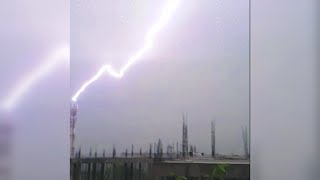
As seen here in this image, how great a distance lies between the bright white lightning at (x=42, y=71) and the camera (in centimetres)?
158

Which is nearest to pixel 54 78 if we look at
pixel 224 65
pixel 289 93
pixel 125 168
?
pixel 125 168

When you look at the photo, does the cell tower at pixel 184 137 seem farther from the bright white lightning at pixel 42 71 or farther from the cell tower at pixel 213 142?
the bright white lightning at pixel 42 71

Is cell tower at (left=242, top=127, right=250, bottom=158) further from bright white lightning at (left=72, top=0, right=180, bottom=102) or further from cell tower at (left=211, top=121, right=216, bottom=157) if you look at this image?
bright white lightning at (left=72, top=0, right=180, bottom=102)

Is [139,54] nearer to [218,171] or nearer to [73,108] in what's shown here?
[73,108]

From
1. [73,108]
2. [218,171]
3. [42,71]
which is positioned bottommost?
[218,171]

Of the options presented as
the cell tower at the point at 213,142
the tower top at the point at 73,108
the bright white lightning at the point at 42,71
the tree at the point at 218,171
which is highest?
the bright white lightning at the point at 42,71

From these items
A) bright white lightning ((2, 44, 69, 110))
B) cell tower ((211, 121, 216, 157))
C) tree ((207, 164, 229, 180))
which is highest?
bright white lightning ((2, 44, 69, 110))

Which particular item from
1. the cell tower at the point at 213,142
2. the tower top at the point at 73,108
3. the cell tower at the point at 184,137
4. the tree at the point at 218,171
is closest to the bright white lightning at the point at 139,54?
the tower top at the point at 73,108

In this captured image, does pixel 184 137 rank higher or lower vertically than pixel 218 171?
higher

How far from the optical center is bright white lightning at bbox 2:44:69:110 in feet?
5.17

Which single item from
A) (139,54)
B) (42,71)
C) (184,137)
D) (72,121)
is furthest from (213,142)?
(42,71)

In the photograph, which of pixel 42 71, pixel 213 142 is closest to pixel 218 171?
pixel 213 142

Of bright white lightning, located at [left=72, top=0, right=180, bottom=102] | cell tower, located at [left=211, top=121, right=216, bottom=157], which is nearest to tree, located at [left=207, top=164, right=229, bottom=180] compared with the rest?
cell tower, located at [left=211, top=121, right=216, bottom=157]

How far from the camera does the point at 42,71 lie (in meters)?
1.59
